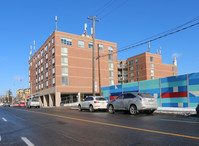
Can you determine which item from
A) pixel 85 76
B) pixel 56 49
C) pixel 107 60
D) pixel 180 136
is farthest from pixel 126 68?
pixel 180 136

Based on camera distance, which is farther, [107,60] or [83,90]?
[107,60]

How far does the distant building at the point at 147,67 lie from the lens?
78.7m

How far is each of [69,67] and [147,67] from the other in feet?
120

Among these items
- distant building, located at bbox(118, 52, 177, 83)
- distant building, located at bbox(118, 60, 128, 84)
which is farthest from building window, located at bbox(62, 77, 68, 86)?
distant building, located at bbox(118, 60, 128, 84)

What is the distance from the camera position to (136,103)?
14602 millimetres

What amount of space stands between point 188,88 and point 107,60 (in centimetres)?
4397

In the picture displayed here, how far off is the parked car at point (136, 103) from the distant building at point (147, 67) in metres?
63.8

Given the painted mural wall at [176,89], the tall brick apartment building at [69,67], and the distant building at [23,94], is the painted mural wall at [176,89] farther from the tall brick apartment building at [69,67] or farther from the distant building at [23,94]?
the distant building at [23,94]

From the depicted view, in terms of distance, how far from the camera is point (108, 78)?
59.3 m

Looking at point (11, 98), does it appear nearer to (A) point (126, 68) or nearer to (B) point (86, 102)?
(A) point (126, 68)

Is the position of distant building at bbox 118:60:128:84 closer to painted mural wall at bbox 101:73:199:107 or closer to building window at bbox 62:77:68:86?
building window at bbox 62:77:68:86

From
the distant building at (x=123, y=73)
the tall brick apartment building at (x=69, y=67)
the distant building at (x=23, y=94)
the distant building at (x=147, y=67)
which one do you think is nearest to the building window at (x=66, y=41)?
the tall brick apartment building at (x=69, y=67)

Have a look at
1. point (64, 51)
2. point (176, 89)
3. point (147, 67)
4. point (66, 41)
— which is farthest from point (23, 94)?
point (176, 89)

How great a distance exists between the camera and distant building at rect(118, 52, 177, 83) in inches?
3098
